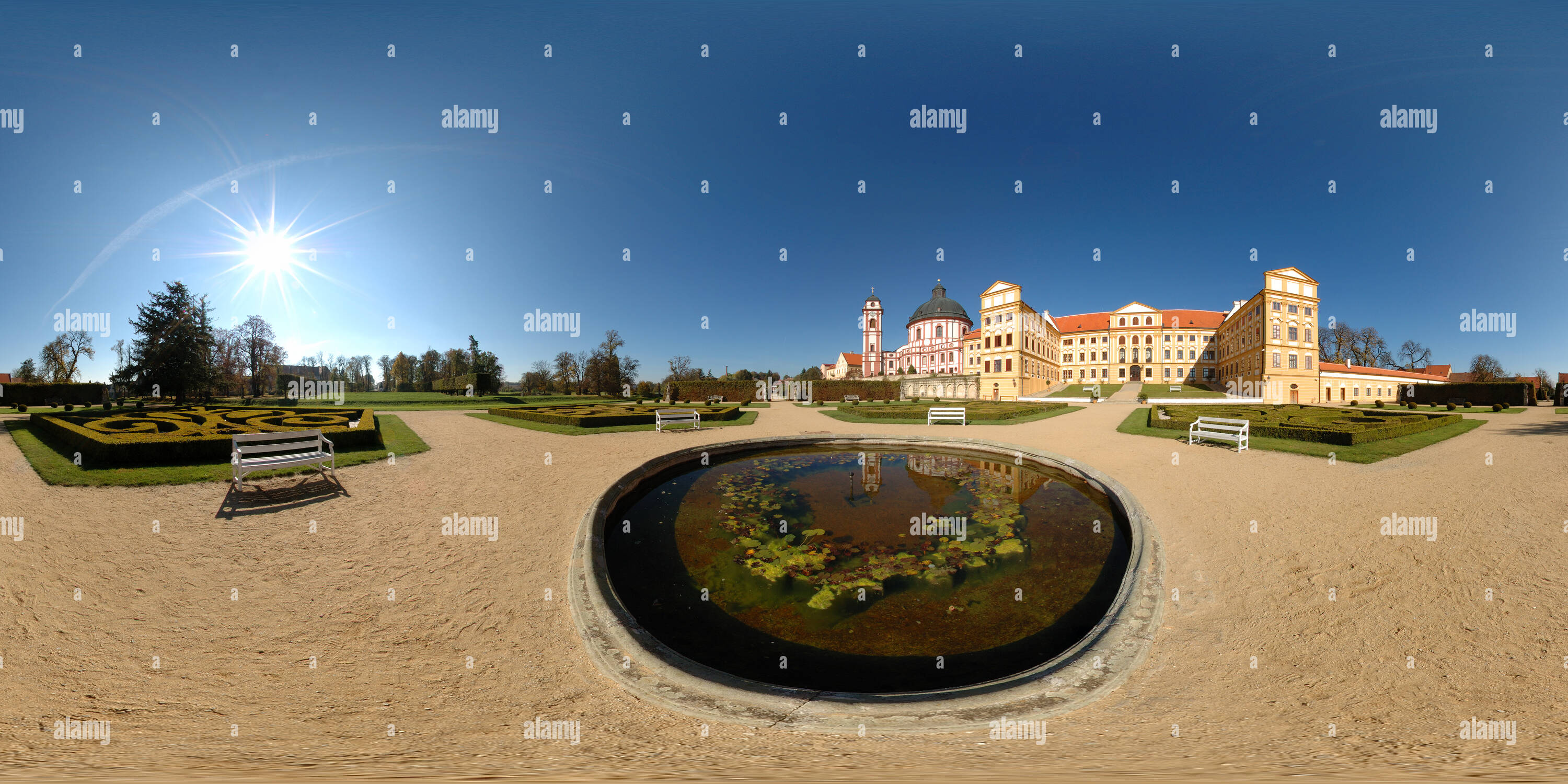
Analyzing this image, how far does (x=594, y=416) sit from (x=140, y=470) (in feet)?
31.5

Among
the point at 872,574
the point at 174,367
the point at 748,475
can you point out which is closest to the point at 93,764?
the point at 872,574

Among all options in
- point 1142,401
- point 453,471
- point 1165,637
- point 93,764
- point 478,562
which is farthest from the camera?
point 1142,401

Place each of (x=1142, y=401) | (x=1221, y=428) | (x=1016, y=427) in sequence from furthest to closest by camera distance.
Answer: (x=1142, y=401)
(x=1016, y=427)
(x=1221, y=428)

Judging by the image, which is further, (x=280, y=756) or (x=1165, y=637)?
(x=1165, y=637)

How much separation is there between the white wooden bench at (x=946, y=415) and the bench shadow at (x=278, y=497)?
16610mm

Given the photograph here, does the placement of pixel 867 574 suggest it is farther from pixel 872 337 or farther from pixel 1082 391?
pixel 872 337

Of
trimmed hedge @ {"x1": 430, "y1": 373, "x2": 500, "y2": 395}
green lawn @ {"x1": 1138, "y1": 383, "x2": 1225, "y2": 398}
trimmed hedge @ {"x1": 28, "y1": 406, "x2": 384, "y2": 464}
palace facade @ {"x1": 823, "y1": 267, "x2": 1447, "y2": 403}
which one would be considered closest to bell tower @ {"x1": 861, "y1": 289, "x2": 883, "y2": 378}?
palace facade @ {"x1": 823, "y1": 267, "x2": 1447, "y2": 403}

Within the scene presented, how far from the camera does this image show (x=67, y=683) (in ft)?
9.82

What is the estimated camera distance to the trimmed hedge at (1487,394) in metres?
31.1

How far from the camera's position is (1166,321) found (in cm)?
5531

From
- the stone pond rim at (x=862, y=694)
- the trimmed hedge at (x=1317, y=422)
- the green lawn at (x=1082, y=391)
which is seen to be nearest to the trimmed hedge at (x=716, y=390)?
the green lawn at (x=1082, y=391)

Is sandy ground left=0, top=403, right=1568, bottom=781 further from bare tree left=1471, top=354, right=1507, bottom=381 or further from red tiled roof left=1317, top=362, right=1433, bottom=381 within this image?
bare tree left=1471, top=354, right=1507, bottom=381

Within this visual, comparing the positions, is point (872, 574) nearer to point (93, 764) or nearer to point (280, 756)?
point (280, 756)

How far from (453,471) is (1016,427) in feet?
54.6
